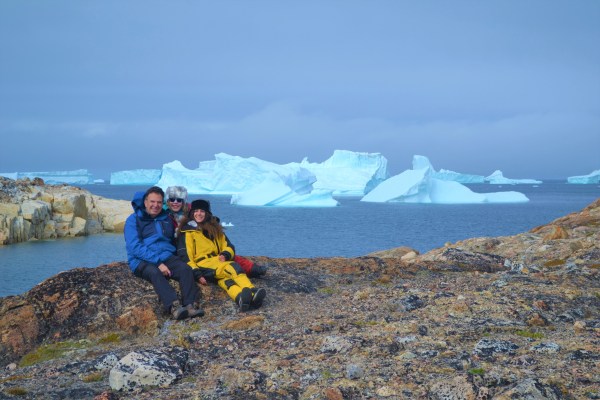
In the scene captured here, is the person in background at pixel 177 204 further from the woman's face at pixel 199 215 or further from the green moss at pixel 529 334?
the green moss at pixel 529 334

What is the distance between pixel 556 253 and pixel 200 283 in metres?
6.79

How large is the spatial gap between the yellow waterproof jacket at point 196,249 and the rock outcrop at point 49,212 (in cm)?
2677

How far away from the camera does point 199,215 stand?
676 cm

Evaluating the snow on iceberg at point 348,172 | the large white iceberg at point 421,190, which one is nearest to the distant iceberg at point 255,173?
the snow on iceberg at point 348,172

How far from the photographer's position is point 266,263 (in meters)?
8.66

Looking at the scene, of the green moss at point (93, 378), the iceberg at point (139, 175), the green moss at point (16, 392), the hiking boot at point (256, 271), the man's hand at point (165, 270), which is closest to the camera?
the green moss at point (16, 392)

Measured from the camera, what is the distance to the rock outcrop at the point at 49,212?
3109cm

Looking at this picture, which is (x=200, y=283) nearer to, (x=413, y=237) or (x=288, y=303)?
(x=288, y=303)

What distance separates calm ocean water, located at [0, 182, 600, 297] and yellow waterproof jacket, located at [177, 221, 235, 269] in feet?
55.0

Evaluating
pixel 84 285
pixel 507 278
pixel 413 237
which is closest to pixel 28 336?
pixel 84 285

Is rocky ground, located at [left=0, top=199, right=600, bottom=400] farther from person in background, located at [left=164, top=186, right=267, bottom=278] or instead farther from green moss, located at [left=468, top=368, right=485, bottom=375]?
person in background, located at [left=164, top=186, right=267, bottom=278]

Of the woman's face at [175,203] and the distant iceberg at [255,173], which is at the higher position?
the distant iceberg at [255,173]

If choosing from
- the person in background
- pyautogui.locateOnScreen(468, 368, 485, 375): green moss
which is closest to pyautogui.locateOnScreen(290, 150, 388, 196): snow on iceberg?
the person in background

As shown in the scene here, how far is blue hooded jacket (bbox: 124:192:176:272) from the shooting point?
6.72 metres
